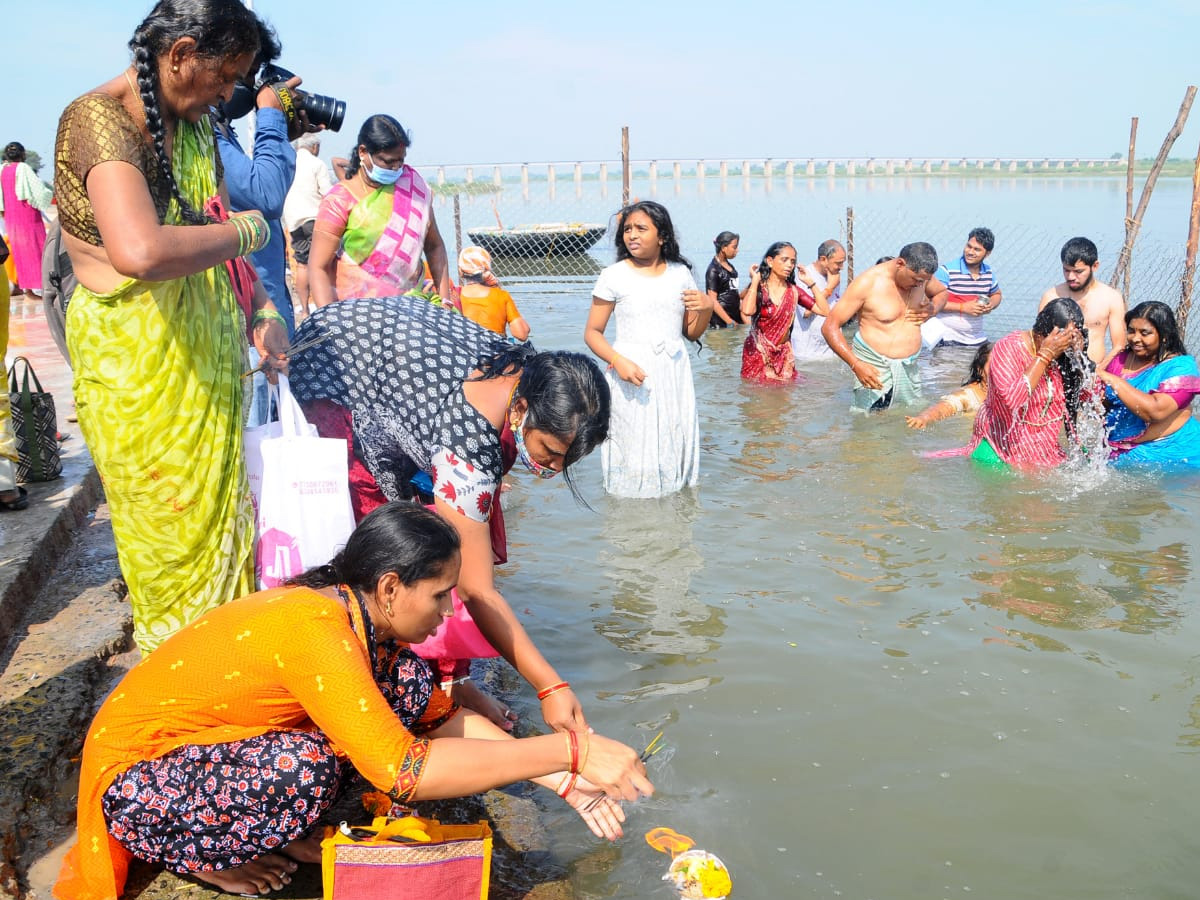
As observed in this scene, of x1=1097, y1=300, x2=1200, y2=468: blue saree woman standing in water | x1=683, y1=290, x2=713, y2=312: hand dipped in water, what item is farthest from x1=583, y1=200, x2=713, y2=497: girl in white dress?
x1=1097, y1=300, x2=1200, y2=468: blue saree woman standing in water

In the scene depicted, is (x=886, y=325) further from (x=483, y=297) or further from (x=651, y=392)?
(x=483, y=297)

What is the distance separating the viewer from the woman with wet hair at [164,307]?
2234mm

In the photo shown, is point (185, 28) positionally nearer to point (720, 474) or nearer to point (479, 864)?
point (479, 864)

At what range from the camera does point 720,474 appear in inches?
249

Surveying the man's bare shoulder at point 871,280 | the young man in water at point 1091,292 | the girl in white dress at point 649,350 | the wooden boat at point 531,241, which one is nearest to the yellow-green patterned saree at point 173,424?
the girl in white dress at point 649,350

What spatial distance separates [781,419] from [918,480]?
1996 millimetres

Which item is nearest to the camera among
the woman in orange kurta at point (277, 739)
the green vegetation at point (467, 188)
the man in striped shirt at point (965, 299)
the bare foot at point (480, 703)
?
the woman in orange kurta at point (277, 739)

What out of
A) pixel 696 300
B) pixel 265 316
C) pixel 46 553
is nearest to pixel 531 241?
pixel 696 300

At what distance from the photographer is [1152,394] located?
231 inches

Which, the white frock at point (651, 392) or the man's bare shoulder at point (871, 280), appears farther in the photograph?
the man's bare shoulder at point (871, 280)

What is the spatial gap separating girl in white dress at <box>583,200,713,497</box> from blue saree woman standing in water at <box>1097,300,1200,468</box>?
8.09 ft

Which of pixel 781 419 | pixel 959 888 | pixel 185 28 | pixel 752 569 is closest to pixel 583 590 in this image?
pixel 752 569

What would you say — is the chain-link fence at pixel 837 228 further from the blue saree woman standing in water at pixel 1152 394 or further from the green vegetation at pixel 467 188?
the blue saree woman standing in water at pixel 1152 394

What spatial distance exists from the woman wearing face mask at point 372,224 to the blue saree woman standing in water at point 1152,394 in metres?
4.01
